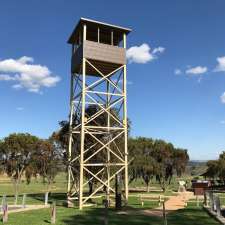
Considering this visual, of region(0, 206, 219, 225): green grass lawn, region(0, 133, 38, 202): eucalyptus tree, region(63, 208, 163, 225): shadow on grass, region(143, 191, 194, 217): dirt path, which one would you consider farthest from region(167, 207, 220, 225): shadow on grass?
region(0, 133, 38, 202): eucalyptus tree

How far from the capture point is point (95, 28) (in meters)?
30.2

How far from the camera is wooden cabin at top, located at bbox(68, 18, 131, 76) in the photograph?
28172mm

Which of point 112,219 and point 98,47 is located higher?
point 98,47

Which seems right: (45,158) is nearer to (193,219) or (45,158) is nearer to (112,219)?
(112,219)

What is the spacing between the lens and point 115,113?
1388 inches

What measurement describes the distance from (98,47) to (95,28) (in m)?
2.40

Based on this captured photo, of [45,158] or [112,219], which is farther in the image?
[45,158]

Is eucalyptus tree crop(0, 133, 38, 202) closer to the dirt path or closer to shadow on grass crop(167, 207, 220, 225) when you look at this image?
the dirt path

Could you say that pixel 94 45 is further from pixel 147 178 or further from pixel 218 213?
pixel 147 178

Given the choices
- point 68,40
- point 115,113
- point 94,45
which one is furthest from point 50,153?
point 94,45

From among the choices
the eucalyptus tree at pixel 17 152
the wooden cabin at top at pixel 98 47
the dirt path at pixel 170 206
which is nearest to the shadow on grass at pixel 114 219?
the dirt path at pixel 170 206

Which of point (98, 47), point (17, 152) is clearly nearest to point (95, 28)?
point (98, 47)

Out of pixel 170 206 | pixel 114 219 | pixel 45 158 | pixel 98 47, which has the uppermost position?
pixel 98 47

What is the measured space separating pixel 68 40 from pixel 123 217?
16.6m
